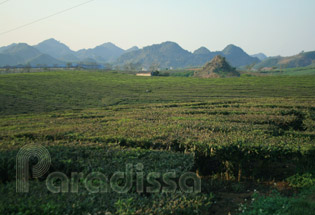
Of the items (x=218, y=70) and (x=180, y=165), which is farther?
(x=218, y=70)

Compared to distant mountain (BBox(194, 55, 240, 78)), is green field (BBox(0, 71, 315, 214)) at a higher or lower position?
lower

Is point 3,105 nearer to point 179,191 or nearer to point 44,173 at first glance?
point 44,173

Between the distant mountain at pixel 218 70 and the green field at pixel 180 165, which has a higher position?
the distant mountain at pixel 218 70

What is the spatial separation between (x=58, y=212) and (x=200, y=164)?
411 centimetres

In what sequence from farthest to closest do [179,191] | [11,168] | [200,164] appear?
[200,164] < [11,168] < [179,191]

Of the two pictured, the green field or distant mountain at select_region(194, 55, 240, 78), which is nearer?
the green field

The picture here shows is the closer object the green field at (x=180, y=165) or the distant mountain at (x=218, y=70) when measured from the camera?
the green field at (x=180, y=165)

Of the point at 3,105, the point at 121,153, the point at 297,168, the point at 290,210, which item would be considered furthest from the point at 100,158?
the point at 3,105

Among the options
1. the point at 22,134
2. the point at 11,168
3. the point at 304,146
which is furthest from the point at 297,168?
the point at 22,134

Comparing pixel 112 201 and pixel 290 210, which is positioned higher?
pixel 112 201

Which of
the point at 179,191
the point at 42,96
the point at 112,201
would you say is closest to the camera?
the point at 112,201

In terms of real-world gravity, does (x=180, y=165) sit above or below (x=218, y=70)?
below

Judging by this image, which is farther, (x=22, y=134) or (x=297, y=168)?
(x=22, y=134)

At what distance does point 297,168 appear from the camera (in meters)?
6.82
